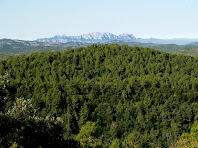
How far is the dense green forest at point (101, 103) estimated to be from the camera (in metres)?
27.9

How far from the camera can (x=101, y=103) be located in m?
86.4

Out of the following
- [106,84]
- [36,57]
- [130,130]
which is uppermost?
[36,57]

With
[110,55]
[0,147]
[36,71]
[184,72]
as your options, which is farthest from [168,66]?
[0,147]

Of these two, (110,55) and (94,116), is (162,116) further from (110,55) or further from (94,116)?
(110,55)

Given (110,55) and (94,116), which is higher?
(110,55)

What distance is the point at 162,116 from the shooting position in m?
78.9

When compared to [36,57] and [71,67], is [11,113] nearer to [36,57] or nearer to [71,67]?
[71,67]

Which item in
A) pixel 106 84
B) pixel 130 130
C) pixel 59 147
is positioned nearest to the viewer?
pixel 59 147

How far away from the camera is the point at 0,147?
57.1 ft

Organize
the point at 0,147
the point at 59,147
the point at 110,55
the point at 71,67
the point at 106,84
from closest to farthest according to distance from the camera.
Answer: the point at 0,147
the point at 59,147
the point at 106,84
the point at 71,67
the point at 110,55

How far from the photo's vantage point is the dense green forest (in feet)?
91.6

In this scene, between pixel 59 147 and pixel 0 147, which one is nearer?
pixel 0 147

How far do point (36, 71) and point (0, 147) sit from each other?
104 metres

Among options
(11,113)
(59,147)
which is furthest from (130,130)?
(11,113)
